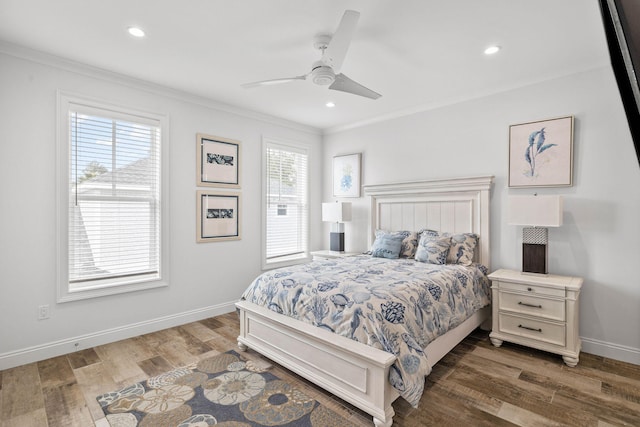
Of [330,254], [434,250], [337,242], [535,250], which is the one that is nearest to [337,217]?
A: [337,242]

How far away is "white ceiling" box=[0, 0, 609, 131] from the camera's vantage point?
2.30m

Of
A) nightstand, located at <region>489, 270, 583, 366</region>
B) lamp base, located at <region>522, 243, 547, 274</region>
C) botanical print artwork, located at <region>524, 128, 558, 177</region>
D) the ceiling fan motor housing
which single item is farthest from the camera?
botanical print artwork, located at <region>524, 128, 558, 177</region>

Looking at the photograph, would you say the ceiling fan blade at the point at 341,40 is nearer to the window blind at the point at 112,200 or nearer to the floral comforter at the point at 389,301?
the floral comforter at the point at 389,301

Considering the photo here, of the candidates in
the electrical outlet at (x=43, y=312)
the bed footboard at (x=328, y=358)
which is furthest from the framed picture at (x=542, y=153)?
the electrical outlet at (x=43, y=312)

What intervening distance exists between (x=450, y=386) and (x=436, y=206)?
7.00 ft

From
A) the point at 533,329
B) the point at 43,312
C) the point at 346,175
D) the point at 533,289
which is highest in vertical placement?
the point at 346,175

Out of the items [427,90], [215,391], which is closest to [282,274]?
[215,391]

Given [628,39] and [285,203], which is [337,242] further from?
[628,39]

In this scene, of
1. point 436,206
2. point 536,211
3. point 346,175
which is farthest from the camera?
point 346,175

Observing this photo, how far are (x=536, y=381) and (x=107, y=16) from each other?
13.7 feet

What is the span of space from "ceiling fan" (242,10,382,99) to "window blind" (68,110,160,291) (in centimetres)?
158

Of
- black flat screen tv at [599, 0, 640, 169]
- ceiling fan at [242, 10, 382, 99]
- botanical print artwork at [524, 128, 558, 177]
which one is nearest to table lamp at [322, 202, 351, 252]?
ceiling fan at [242, 10, 382, 99]

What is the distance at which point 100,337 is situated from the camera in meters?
3.27

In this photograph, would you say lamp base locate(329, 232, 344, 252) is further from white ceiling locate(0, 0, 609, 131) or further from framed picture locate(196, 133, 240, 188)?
white ceiling locate(0, 0, 609, 131)
